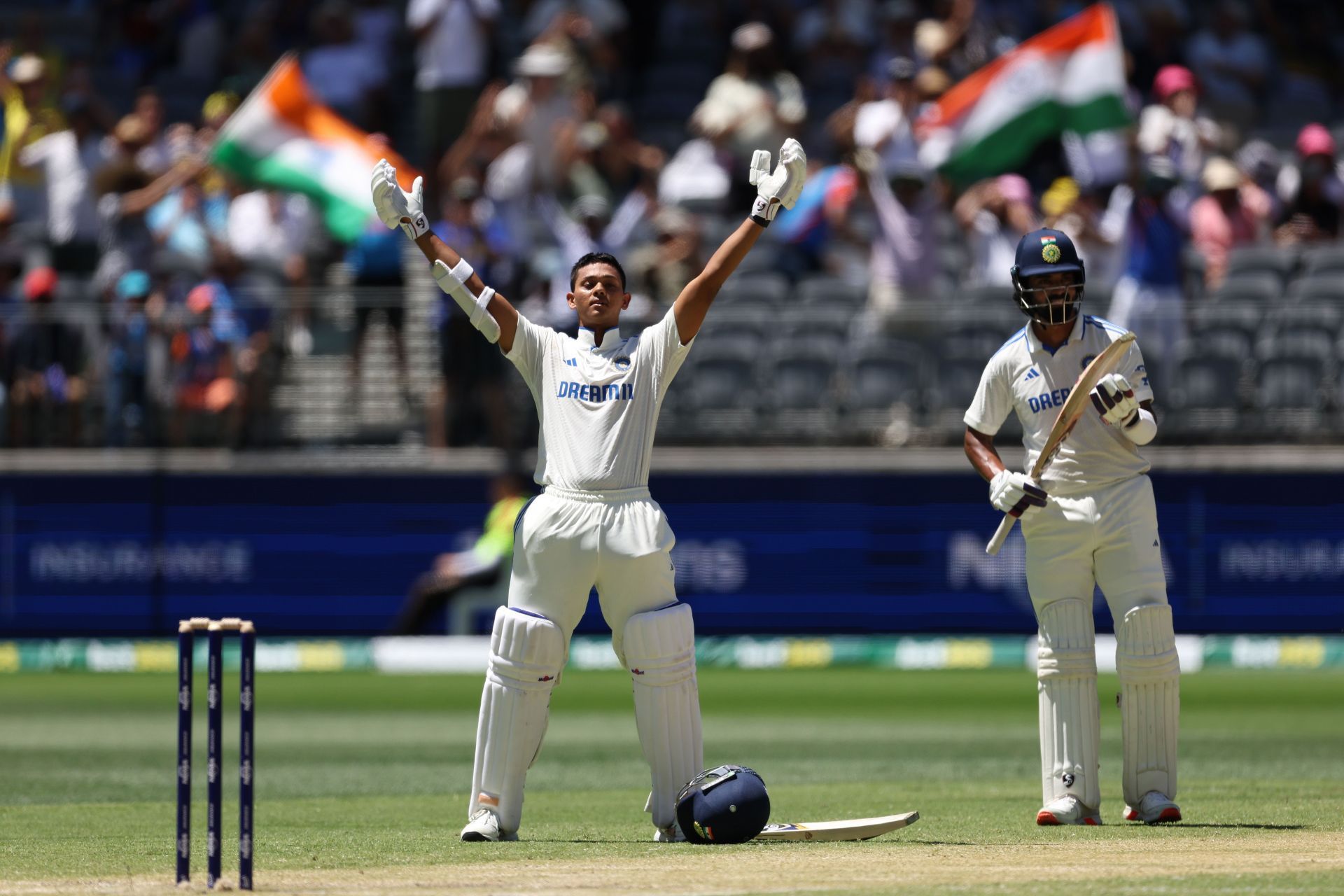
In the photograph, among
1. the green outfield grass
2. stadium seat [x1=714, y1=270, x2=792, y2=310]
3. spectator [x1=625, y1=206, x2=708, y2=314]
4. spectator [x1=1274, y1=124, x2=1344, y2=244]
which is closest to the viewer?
the green outfield grass

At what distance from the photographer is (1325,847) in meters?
7.93

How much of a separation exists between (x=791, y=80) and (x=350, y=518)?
589 centimetres

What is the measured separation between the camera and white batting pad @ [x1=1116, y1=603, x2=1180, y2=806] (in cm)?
902

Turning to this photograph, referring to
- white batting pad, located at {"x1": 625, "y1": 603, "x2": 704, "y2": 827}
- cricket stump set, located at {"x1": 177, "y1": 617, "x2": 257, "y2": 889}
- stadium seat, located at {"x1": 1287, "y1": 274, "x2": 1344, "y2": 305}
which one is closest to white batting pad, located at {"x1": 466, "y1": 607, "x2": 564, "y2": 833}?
white batting pad, located at {"x1": 625, "y1": 603, "x2": 704, "y2": 827}

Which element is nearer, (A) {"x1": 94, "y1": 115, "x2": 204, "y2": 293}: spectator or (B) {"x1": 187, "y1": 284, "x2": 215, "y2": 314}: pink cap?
(B) {"x1": 187, "y1": 284, "x2": 215, "y2": 314}: pink cap

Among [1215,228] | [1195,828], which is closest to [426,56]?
[1215,228]

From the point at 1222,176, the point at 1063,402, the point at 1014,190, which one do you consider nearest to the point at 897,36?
the point at 1014,190

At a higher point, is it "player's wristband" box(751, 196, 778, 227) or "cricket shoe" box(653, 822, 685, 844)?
"player's wristband" box(751, 196, 778, 227)

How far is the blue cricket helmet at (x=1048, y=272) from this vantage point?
9.13 m

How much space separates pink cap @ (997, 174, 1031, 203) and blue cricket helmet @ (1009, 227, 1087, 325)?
10272 mm

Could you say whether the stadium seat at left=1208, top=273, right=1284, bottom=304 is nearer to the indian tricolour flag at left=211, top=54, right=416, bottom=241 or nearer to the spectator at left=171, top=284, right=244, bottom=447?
the indian tricolour flag at left=211, top=54, right=416, bottom=241

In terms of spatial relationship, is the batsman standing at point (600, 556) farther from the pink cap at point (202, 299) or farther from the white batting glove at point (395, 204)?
the pink cap at point (202, 299)

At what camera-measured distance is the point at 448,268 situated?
873cm

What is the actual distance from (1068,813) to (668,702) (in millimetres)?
1722
